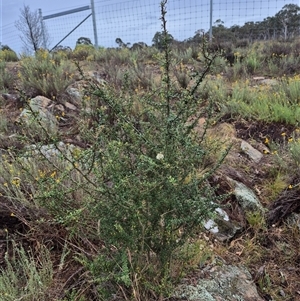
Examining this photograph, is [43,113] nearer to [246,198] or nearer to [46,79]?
[46,79]

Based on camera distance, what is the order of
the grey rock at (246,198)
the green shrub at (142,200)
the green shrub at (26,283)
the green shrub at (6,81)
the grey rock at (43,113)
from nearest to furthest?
the green shrub at (142,200)
the green shrub at (26,283)
the grey rock at (246,198)
the grey rock at (43,113)
the green shrub at (6,81)

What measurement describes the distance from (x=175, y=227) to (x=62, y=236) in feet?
2.70

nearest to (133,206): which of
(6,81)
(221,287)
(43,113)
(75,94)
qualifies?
(221,287)

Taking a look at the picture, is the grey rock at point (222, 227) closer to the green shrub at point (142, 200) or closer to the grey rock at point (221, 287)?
the grey rock at point (221, 287)

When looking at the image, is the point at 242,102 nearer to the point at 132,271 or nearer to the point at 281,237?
the point at 281,237

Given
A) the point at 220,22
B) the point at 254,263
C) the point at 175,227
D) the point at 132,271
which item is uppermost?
the point at 220,22

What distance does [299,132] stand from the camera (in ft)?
12.1

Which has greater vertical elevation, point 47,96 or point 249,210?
point 47,96

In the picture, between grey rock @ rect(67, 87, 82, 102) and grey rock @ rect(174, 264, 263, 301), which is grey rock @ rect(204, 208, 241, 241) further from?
grey rock @ rect(67, 87, 82, 102)

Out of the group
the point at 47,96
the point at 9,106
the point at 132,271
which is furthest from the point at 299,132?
the point at 9,106

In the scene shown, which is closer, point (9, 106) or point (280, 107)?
point (280, 107)

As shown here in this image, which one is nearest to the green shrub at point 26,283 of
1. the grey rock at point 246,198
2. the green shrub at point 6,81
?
the grey rock at point 246,198

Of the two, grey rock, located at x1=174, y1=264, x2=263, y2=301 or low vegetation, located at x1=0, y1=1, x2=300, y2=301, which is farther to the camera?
grey rock, located at x1=174, y1=264, x2=263, y2=301

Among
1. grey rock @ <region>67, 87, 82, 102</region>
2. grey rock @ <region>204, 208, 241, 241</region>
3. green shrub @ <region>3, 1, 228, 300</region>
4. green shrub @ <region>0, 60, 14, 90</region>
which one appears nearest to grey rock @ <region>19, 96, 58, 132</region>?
grey rock @ <region>67, 87, 82, 102</region>
